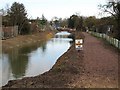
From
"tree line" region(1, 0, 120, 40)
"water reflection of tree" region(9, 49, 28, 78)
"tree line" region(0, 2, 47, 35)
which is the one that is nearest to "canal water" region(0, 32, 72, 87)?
"water reflection of tree" region(9, 49, 28, 78)

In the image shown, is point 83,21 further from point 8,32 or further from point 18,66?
point 18,66

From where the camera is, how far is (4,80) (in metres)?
16.1

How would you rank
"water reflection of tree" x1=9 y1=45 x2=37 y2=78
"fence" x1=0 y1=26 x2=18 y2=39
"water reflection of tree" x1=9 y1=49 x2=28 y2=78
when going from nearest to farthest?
"water reflection of tree" x1=9 y1=49 x2=28 y2=78 → "water reflection of tree" x1=9 y1=45 x2=37 y2=78 → "fence" x1=0 y1=26 x2=18 y2=39

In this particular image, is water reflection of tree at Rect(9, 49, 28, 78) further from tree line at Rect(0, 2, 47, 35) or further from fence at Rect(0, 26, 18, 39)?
tree line at Rect(0, 2, 47, 35)

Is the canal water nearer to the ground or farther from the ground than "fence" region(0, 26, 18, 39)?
nearer to the ground

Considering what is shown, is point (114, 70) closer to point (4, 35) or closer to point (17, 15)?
point (4, 35)

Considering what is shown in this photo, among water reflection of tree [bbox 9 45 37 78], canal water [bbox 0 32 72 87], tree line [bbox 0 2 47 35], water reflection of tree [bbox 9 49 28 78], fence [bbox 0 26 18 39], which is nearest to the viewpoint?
canal water [bbox 0 32 72 87]

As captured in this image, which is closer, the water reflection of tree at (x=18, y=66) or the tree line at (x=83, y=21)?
the water reflection of tree at (x=18, y=66)

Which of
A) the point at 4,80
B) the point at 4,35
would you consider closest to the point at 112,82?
the point at 4,80

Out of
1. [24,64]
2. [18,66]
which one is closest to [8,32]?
[24,64]

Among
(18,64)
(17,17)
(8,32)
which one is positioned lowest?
(18,64)

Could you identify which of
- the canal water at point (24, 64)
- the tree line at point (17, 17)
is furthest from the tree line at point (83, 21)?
the canal water at point (24, 64)

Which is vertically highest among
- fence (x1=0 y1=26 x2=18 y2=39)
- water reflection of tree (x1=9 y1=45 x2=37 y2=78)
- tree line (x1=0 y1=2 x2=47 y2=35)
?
tree line (x1=0 y1=2 x2=47 y2=35)

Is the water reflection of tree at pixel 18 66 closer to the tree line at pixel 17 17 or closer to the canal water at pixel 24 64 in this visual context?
the canal water at pixel 24 64
